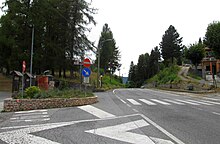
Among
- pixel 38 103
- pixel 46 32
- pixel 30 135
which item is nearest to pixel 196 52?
pixel 46 32

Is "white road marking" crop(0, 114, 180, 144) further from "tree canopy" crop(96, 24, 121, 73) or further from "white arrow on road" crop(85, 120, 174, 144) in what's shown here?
"tree canopy" crop(96, 24, 121, 73)

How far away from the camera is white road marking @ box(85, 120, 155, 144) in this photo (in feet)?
20.4

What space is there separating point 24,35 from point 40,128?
28659mm

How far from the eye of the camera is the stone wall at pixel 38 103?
1244cm

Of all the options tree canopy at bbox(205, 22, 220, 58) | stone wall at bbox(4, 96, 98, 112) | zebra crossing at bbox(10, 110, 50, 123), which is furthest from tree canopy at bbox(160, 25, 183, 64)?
zebra crossing at bbox(10, 110, 50, 123)

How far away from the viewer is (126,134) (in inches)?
272

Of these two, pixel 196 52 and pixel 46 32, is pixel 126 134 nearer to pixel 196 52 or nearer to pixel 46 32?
pixel 46 32

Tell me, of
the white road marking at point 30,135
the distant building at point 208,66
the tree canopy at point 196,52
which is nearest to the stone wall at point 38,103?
the white road marking at point 30,135

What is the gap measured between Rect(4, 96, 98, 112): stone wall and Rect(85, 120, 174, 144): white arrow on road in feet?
20.5

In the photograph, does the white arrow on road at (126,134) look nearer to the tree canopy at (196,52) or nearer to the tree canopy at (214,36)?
the tree canopy at (214,36)

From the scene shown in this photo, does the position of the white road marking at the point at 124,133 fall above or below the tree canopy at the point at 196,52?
below

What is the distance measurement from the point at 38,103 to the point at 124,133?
743 cm

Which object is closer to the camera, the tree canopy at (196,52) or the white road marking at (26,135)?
the white road marking at (26,135)

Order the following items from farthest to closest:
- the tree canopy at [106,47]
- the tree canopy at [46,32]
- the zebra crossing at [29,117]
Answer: the tree canopy at [106,47] < the tree canopy at [46,32] < the zebra crossing at [29,117]
